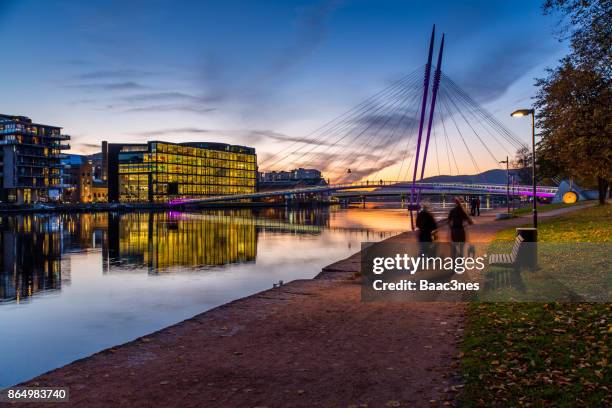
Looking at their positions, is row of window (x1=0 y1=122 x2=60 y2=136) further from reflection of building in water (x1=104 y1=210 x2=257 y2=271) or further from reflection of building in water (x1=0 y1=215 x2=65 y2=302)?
reflection of building in water (x1=104 y1=210 x2=257 y2=271)

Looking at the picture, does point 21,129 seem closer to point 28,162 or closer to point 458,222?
point 28,162

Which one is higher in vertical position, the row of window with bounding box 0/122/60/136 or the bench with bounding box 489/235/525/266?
the row of window with bounding box 0/122/60/136

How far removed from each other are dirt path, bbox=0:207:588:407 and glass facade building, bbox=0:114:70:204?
136 meters

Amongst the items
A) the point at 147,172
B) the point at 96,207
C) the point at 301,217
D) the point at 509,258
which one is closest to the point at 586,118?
the point at 509,258

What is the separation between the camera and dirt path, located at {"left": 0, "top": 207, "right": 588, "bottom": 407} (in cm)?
682

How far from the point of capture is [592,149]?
72.8ft

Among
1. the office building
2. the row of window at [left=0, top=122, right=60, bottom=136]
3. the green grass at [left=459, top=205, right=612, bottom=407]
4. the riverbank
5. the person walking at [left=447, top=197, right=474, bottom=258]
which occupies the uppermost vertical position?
the row of window at [left=0, top=122, right=60, bottom=136]

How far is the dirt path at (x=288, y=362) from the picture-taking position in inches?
268

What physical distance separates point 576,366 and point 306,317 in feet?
19.6

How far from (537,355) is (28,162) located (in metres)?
146

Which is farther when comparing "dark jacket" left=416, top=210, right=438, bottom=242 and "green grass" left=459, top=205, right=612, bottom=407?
"dark jacket" left=416, top=210, right=438, bottom=242

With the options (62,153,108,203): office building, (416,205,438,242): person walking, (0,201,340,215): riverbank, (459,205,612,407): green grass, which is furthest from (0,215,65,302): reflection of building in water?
(62,153,108,203): office building

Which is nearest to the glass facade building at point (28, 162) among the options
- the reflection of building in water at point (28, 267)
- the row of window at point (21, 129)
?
the row of window at point (21, 129)

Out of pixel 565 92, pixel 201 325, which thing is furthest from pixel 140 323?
pixel 565 92
